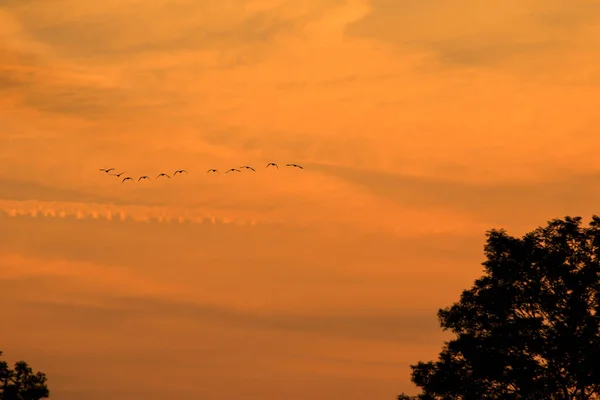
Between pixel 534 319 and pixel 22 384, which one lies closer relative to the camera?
pixel 534 319

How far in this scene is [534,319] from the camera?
7462cm

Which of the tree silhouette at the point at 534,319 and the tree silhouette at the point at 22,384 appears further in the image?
the tree silhouette at the point at 22,384

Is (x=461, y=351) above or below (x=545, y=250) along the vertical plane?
below

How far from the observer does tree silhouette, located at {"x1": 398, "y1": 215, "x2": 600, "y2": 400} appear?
240 feet

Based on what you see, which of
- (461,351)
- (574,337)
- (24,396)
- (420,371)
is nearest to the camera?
(574,337)

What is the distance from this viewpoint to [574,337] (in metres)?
72.4

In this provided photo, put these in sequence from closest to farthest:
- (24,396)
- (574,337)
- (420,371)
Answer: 1. (574,337)
2. (420,371)
3. (24,396)

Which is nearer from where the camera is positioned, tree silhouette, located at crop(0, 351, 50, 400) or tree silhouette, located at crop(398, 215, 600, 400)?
tree silhouette, located at crop(398, 215, 600, 400)

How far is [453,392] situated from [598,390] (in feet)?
41.7

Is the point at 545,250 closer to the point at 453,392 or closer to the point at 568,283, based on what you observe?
the point at 568,283

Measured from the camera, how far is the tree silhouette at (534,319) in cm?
7300

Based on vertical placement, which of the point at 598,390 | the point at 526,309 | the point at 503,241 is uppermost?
the point at 503,241

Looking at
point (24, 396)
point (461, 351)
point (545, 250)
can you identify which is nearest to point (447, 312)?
point (461, 351)

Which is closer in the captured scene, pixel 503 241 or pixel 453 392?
pixel 503 241
